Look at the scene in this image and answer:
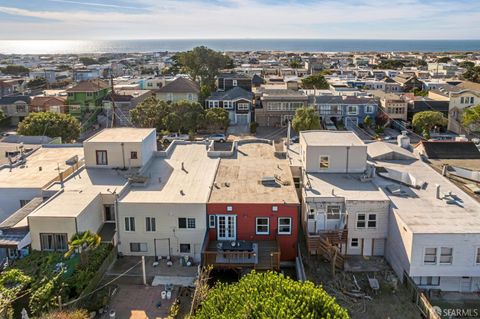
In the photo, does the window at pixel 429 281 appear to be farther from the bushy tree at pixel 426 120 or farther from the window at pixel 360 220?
the bushy tree at pixel 426 120

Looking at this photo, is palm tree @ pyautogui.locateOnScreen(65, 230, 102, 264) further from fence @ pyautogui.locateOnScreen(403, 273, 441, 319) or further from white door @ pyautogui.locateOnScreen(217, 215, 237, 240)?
fence @ pyautogui.locateOnScreen(403, 273, 441, 319)

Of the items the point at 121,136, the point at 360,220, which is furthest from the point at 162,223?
the point at 360,220

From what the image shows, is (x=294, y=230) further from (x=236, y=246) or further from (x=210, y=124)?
(x=210, y=124)

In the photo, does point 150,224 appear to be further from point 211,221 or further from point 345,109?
point 345,109

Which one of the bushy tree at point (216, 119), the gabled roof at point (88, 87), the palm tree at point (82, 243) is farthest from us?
the gabled roof at point (88, 87)

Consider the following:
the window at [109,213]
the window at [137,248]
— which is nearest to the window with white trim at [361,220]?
the window at [137,248]

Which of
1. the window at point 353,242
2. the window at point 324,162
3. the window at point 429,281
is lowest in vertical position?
the window at point 429,281

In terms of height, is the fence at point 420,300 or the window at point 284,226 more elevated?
the window at point 284,226

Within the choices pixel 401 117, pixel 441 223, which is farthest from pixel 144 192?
pixel 401 117
